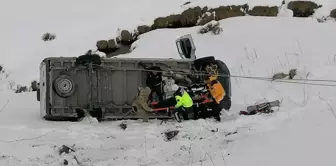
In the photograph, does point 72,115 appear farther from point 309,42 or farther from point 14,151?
point 309,42

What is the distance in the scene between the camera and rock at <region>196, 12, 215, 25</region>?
19.6 meters

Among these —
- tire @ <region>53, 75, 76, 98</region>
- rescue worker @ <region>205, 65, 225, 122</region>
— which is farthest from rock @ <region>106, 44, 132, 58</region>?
rescue worker @ <region>205, 65, 225, 122</region>

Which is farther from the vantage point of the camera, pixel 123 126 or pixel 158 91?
pixel 158 91

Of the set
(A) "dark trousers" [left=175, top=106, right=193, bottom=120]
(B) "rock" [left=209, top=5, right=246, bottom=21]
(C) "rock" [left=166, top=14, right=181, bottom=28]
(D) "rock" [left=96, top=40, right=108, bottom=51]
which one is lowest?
(A) "dark trousers" [left=175, top=106, right=193, bottom=120]

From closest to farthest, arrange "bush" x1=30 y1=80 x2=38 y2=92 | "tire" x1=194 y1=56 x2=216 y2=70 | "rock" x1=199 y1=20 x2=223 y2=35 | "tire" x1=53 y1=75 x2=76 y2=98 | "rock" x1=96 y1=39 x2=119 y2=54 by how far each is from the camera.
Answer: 1. "tire" x1=53 y1=75 x2=76 y2=98
2. "tire" x1=194 y1=56 x2=216 y2=70
3. "rock" x1=199 y1=20 x2=223 y2=35
4. "bush" x1=30 y1=80 x2=38 y2=92
5. "rock" x1=96 y1=39 x2=119 y2=54

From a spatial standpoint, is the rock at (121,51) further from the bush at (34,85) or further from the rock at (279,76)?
the rock at (279,76)

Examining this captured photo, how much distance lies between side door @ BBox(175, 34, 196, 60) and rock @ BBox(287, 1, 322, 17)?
906cm

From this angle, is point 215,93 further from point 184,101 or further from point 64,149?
point 64,149

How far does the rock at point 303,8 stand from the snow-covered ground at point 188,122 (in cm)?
156

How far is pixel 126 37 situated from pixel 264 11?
5.43 metres

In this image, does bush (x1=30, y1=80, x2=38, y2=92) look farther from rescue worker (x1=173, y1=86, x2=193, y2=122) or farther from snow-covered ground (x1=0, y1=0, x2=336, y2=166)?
rescue worker (x1=173, y1=86, x2=193, y2=122)

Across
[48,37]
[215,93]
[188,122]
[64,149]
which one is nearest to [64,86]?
[188,122]

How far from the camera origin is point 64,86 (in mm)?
10961

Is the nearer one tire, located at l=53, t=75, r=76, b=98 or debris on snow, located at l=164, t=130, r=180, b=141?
debris on snow, located at l=164, t=130, r=180, b=141
